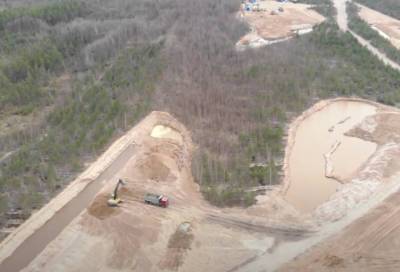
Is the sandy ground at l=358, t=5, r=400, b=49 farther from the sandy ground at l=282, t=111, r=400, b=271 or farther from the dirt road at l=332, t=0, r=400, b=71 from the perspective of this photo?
the sandy ground at l=282, t=111, r=400, b=271

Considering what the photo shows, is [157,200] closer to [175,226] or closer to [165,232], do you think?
[175,226]

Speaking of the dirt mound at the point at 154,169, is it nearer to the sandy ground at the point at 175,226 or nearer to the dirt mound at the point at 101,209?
the sandy ground at the point at 175,226

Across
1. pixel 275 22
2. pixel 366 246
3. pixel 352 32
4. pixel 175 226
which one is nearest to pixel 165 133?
pixel 175 226

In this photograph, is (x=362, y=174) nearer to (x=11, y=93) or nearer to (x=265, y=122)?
(x=265, y=122)

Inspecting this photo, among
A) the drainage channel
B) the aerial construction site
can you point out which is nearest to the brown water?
the aerial construction site

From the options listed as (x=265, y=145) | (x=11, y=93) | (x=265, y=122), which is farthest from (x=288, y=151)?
(x=11, y=93)
